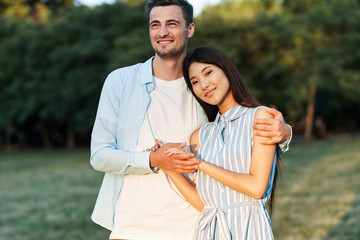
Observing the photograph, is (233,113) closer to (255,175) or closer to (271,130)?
(271,130)

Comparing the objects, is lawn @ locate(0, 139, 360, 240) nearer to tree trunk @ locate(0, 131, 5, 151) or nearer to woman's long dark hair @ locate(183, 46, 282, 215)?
woman's long dark hair @ locate(183, 46, 282, 215)

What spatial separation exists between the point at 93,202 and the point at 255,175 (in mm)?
7513

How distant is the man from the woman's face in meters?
0.24

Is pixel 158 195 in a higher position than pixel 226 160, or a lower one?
lower

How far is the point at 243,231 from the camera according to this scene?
2.43m

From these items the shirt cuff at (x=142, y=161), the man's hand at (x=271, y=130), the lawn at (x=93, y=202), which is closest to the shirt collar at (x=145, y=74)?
the shirt cuff at (x=142, y=161)

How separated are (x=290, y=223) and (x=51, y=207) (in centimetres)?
494

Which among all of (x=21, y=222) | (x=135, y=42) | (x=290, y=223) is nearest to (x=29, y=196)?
(x=21, y=222)

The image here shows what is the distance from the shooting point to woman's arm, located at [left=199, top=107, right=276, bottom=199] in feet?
7.89

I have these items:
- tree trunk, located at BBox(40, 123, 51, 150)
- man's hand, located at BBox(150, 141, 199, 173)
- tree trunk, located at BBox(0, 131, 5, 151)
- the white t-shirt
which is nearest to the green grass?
the white t-shirt

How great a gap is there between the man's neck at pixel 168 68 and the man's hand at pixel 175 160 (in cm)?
60

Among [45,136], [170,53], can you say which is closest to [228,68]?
[170,53]

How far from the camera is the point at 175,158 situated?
2.49 m

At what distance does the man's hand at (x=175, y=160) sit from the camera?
2.49 m
